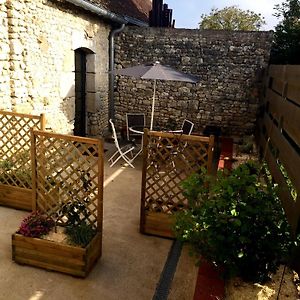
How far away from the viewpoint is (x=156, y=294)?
2.80 meters

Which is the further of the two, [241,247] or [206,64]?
[206,64]

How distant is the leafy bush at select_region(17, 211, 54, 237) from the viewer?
9.95 feet

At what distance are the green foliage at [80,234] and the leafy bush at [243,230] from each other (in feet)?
3.37

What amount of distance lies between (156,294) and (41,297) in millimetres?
987

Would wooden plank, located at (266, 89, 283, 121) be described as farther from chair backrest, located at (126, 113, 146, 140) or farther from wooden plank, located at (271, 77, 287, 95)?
chair backrest, located at (126, 113, 146, 140)

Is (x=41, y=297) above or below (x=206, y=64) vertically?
below

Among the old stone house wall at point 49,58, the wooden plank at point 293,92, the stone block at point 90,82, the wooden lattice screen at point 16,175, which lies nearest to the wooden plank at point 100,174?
the wooden lattice screen at point 16,175

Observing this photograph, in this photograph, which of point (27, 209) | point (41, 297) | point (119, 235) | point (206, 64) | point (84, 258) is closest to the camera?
point (41, 297)

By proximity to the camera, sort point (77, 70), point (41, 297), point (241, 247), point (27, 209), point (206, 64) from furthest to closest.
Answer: point (206, 64), point (77, 70), point (27, 209), point (41, 297), point (241, 247)

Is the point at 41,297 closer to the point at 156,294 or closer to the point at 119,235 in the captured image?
the point at 156,294

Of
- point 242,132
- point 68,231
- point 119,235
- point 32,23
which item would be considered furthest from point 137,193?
point 242,132

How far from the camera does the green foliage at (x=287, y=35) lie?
7320 millimetres

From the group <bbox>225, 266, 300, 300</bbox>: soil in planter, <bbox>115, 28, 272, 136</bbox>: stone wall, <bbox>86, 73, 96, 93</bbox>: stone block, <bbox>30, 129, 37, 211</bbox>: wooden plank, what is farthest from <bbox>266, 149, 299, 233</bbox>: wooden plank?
<bbox>86, 73, 96, 93</bbox>: stone block

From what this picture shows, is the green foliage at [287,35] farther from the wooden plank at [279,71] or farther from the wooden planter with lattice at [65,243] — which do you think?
the wooden planter with lattice at [65,243]
